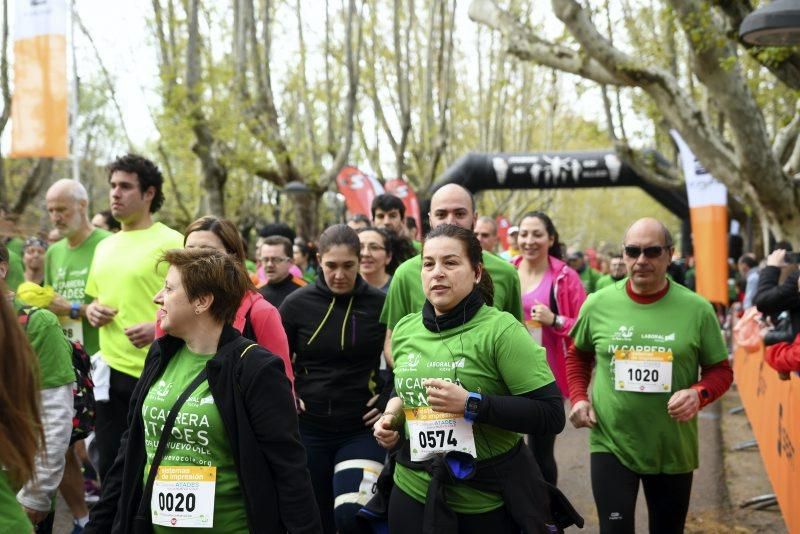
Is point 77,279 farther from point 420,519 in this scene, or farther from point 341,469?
point 420,519

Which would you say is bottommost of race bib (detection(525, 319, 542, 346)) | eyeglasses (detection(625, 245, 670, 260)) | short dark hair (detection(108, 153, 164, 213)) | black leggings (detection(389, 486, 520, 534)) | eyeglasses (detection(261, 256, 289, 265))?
black leggings (detection(389, 486, 520, 534))

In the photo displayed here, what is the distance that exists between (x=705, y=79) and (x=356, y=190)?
8.31 m

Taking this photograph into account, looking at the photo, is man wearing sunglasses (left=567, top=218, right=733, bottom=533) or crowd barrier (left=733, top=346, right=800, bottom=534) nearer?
man wearing sunglasses (left=567, top=218, right=733, bottom=533)

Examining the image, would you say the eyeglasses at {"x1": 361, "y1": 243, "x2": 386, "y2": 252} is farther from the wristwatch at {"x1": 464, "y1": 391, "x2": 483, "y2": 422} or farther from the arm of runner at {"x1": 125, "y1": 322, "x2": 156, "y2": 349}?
the wristwatch at {"x1": 464, "y1": 391, "x2": 483, "y2": 422}

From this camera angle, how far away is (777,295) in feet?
20.6

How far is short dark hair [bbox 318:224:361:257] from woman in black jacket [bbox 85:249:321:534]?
184cm

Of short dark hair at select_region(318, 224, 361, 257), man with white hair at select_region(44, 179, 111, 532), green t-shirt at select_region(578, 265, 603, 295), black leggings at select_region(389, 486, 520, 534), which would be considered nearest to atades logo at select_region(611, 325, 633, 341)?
short dark hair at select_region(318, 224, 361, 257)

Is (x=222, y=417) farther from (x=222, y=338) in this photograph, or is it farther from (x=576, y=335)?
(x=576, y=335)

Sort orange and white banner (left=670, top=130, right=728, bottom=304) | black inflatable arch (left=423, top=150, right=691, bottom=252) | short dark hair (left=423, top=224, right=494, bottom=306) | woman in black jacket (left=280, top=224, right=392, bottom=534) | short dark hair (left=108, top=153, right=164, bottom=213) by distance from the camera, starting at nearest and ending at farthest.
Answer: short dark hair (left=423, top=224, right=494, bottom=306) < woman in black jacket (left=280, top=224, right=392, bottom=534) < short dark hair (left=108, top=153, right=164, bottom=213) < orange and white banner (left=670, top=130, right=728, bottom=304) < black inflatable arch (left=423, top=150, right=691, bottom=252)

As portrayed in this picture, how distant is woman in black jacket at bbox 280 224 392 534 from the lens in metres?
4.81

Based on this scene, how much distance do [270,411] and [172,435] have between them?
1.15 feet

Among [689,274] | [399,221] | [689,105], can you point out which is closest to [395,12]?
[689,274]

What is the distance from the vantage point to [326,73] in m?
22.1

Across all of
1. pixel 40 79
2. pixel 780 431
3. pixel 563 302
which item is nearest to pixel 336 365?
pixel 563 302
